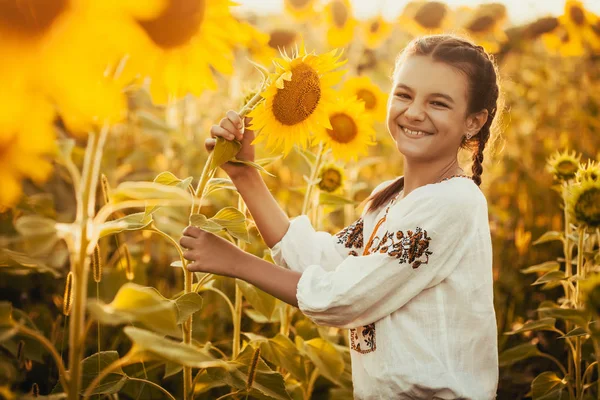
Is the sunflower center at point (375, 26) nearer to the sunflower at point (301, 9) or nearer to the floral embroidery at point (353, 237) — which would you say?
the sunflower at point (301, 9)

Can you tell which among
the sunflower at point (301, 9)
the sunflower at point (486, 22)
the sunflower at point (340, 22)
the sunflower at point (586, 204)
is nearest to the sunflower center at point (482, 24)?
the sunflower at point (486, 22)

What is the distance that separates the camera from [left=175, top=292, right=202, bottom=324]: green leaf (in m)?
1.16

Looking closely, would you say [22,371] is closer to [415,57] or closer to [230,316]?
[230,316]

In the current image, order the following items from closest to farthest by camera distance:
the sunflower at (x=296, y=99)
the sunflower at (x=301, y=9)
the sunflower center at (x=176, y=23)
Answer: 1. the sunflower center at (x=176, y=23)
2. the sunflower at (x=296, y=99)
3. the sunflower at (x=301, y=9)

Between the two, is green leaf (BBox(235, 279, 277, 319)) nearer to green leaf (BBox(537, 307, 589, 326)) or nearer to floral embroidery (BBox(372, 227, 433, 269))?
floral embroidery (BBox(372, 227, 433, 269))

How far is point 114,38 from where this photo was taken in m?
0.78

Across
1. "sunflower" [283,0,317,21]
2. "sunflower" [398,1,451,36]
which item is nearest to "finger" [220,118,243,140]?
"sunflower" [398,1,451,36]

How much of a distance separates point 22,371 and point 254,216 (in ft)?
2.09

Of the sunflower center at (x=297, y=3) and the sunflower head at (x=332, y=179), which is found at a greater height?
the sunflower center at (x=297, y=3)

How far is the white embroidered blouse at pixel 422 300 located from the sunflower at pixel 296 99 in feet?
0.92

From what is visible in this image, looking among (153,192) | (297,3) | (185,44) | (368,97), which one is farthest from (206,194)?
(297,3)

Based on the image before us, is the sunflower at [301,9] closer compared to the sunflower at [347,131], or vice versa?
the sunflower at [347,131]

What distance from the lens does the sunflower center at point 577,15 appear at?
13.5 feet

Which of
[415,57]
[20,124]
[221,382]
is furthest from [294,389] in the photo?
[20,124]
